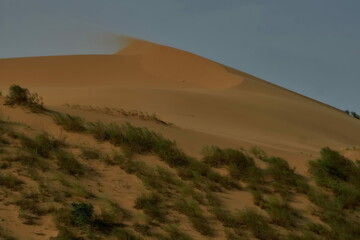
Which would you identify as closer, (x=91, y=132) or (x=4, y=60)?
(x=91, y=132)

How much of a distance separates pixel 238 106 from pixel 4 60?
26978mm

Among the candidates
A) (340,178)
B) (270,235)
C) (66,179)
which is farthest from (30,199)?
(340,178)

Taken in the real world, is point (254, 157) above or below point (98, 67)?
below

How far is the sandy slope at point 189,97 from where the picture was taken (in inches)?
950

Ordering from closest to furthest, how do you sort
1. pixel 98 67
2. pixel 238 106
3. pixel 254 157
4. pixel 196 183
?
pixel 196 183
pixel 254 157
pixel 238 106
pixel 98 67

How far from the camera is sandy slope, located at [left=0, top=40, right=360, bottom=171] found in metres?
24.1

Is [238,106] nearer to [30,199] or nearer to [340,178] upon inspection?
[340,178]

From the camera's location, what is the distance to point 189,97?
1251 inches

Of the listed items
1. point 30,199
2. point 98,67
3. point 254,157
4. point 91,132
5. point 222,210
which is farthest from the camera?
point 98,67

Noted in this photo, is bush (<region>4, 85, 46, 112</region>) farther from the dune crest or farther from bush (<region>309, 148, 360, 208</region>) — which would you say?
the dune crest

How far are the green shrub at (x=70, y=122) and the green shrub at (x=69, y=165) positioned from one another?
6.49 ft

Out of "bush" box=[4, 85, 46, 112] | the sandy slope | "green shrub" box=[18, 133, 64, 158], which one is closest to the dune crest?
the sandy slope

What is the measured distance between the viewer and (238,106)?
107ft

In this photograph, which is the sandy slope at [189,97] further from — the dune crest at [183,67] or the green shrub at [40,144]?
the green shrub at [40,144]
